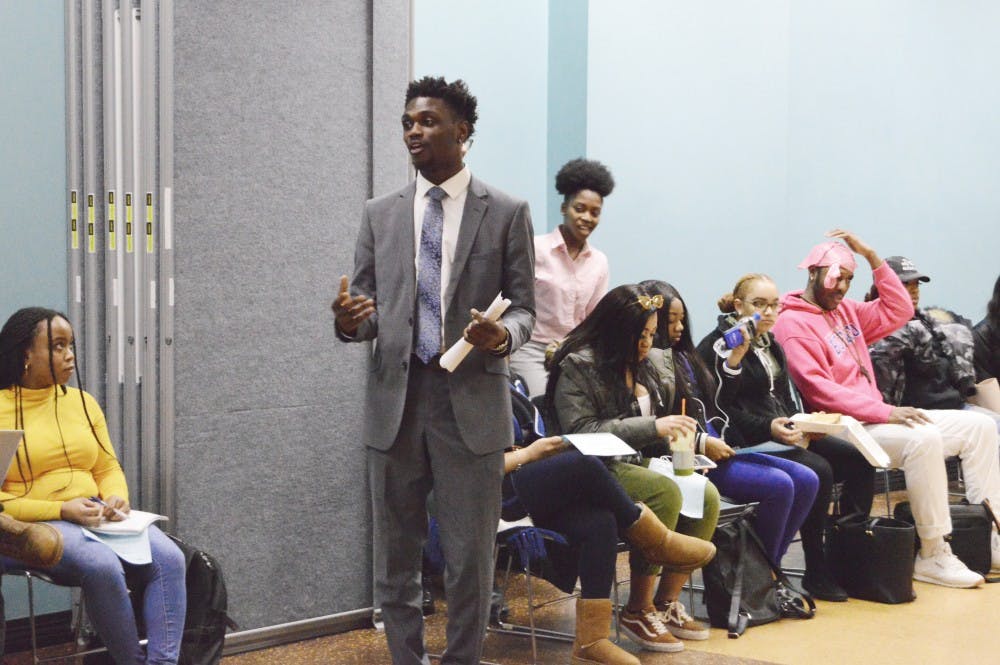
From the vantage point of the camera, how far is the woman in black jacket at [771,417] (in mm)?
4590

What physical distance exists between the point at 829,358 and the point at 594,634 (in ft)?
6.98

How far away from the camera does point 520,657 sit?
12.4 feet

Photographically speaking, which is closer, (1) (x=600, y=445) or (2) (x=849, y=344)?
(1) (x=600, y=445)

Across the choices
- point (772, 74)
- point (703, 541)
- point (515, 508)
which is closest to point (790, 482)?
point (703, 541)

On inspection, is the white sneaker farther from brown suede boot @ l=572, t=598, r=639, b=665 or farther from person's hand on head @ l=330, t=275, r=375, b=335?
person's hand on head @ l=330, t=275, r=375, b=335

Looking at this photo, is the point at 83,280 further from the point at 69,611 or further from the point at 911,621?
the point at 911,621

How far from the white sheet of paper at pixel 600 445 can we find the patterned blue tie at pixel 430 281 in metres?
0.76

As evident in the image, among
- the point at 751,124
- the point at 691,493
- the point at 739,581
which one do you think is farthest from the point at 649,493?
the point at 751,124

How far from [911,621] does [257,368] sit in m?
2.61

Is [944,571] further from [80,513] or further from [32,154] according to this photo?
[32,154]

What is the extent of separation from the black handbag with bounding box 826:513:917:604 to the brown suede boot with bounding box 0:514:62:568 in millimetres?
3055

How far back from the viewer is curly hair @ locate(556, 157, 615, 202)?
5.05 meters

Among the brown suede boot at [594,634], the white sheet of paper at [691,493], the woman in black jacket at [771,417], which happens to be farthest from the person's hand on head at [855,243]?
the brown suede boot at [594,634]

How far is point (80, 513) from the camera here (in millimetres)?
3070
